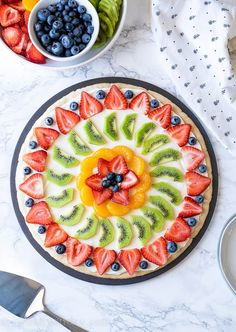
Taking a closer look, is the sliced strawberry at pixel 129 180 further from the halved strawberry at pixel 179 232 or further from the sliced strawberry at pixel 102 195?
the halved strawberry at pixel 179 232

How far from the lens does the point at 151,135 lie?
4.66ft

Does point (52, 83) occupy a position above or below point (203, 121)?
above

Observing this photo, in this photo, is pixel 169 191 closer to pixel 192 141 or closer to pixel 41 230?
pixel 192 141

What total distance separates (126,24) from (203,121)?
0.33m

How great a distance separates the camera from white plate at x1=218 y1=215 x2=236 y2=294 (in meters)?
1.41

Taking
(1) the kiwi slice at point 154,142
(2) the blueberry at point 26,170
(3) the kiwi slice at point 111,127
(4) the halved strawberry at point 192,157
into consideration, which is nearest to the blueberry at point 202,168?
(4) the halved strawberry at point 192,157

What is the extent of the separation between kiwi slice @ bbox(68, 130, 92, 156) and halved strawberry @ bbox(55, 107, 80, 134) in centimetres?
2

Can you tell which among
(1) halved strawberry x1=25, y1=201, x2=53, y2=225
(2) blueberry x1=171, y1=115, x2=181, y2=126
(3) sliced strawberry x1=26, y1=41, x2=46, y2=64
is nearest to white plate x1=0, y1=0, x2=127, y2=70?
(3) sliced strawberry x1=26, y1=41, x2=46, y2=64

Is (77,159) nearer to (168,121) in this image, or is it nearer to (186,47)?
(168,121)

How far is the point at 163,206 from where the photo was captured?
1399mm

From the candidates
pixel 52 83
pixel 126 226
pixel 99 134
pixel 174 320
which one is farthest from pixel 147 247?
pixel 52 83

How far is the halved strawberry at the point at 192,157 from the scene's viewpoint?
1.41 metres

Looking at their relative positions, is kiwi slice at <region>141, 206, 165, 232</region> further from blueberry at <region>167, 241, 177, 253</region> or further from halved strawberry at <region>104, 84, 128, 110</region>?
halved strawberry at <region>104, 84, 128, 110</region>

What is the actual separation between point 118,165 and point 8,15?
471 mm
